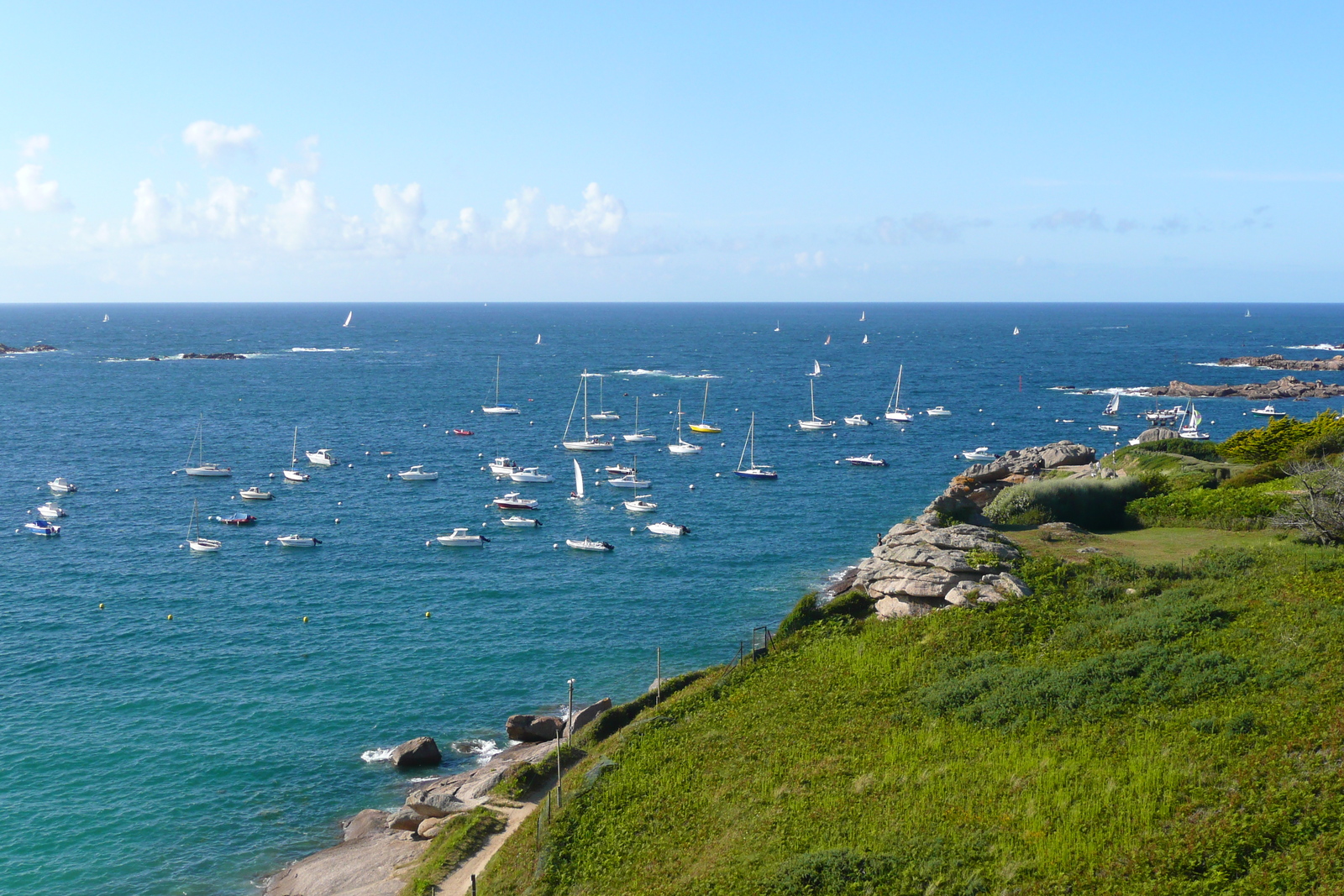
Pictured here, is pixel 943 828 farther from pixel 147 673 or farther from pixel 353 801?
pixel 147 673

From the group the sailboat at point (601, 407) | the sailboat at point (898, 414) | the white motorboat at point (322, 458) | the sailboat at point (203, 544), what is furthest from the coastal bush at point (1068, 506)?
the sailboat at point (601, 407)

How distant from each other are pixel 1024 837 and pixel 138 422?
131 metres

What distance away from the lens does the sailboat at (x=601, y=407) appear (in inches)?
5182

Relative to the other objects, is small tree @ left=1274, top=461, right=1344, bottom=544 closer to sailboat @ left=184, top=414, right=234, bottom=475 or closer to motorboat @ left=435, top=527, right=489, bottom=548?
motorboat @ left=435, top=527, right=489, bottom=548

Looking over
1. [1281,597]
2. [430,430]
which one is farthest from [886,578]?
[430,430]

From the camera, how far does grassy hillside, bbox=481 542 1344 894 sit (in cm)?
2167

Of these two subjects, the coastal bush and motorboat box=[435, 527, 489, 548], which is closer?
the coastal bush

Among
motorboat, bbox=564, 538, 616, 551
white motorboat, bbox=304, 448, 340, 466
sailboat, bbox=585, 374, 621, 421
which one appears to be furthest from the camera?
sailboat, bbox=585, 374, 621, 421

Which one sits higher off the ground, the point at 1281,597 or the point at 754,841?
the point at 1281,597

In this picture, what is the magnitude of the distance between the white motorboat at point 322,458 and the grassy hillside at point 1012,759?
72.5 metres

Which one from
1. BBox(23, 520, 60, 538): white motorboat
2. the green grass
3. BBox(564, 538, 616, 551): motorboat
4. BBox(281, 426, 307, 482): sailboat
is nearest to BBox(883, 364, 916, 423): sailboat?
BBox(564, 538, 616, 551): motorboat

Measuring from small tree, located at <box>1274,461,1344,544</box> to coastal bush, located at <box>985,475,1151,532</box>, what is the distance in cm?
919

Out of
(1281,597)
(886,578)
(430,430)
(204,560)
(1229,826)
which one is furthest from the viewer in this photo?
(430,430)

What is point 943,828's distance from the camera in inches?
934
